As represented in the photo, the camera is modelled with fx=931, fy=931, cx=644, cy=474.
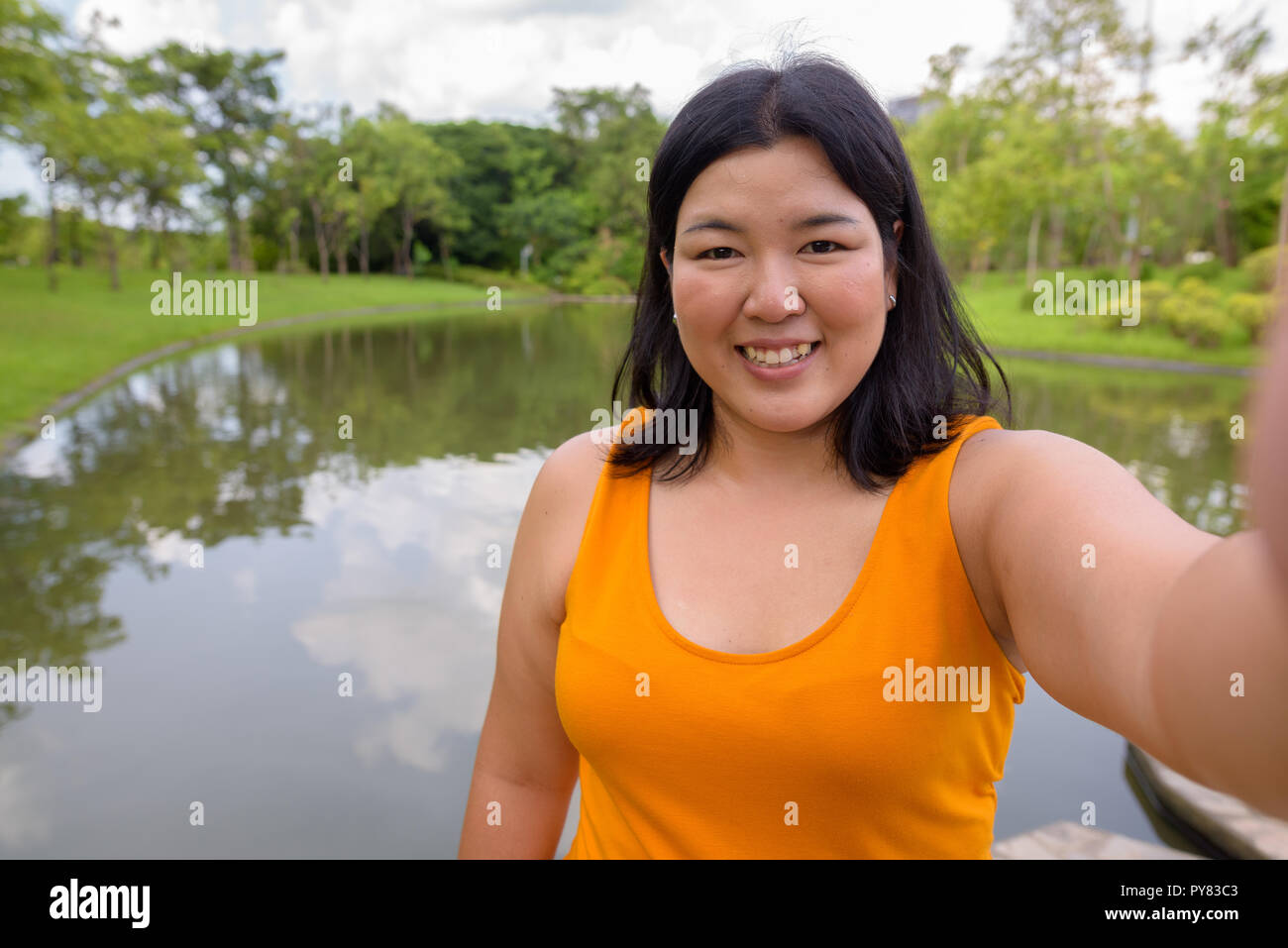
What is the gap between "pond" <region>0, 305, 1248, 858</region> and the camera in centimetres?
356

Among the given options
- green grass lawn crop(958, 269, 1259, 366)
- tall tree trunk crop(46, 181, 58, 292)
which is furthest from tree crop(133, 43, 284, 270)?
green grass lawn crop(958, 269, 1259, 366)

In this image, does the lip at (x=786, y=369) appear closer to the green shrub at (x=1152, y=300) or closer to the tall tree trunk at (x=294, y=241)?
the green shrub at (x=1152, y=300)

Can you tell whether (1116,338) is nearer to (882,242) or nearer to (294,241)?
(882,242)

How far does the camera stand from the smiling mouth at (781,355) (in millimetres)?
1242

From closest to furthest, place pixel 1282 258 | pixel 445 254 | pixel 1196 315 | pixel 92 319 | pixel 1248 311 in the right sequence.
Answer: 1. pixel 1282 258
2. pixel 1248 311
3. pixel 1196 315
4. pixel 92 319
5. pixel 445 254

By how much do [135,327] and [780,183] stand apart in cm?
2010

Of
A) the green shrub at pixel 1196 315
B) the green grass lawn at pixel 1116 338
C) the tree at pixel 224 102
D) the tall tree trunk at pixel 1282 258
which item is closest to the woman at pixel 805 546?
the tall tree trunk at pixel 1282 258

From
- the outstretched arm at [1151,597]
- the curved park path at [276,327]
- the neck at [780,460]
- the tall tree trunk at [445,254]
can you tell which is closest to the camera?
the outstretched arm at [1151,597]

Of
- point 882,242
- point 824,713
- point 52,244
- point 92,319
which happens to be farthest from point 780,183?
point 52,244

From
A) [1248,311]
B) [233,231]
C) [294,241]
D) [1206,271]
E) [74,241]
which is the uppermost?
[233,231]

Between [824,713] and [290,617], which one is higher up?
[824,713]

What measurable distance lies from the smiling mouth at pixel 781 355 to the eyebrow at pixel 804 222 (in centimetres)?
15

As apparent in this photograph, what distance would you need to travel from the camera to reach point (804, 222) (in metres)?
1.19

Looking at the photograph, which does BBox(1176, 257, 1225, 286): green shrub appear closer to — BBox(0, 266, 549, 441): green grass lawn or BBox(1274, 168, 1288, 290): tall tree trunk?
BBox(0, 266, 549, 441): green grass lawn
